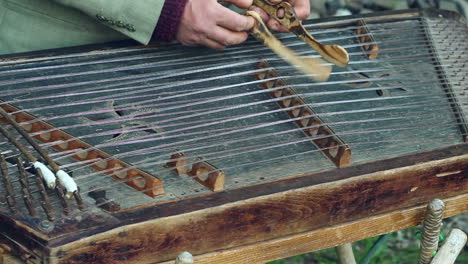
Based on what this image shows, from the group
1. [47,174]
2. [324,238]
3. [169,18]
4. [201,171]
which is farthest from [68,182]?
[169,18]

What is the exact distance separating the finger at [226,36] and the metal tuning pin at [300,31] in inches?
4.0

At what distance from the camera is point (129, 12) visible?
2.14 m

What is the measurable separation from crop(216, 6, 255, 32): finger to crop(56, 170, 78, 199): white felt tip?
811 mm

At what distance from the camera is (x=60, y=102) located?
6.24ft

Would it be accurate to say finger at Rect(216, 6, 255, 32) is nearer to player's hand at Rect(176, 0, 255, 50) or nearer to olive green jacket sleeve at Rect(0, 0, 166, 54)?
player's hand at Rect(176, 0, 255, 50)

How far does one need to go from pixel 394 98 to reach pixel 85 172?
98cm

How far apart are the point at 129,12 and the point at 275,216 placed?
2.69 ft

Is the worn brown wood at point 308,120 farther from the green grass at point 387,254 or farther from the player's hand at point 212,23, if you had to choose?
the green grass at point 387,254

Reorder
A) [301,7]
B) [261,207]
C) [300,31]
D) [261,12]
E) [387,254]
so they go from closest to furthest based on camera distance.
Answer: [261,207] → [300,31] → [261,12] → [301,7] → [387,254]

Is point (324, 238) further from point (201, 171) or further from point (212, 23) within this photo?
point (212, 23)

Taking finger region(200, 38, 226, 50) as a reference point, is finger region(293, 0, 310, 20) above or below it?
above

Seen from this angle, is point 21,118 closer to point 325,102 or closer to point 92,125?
point 92,125

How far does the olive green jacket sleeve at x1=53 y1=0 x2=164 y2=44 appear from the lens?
6.96ft

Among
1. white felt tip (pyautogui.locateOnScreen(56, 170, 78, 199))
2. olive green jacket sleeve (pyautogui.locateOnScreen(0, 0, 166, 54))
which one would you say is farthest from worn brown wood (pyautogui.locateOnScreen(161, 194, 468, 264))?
olive green jacket sleeve (pyautogui.locateOnScreen(0, 0, 166, 54))
